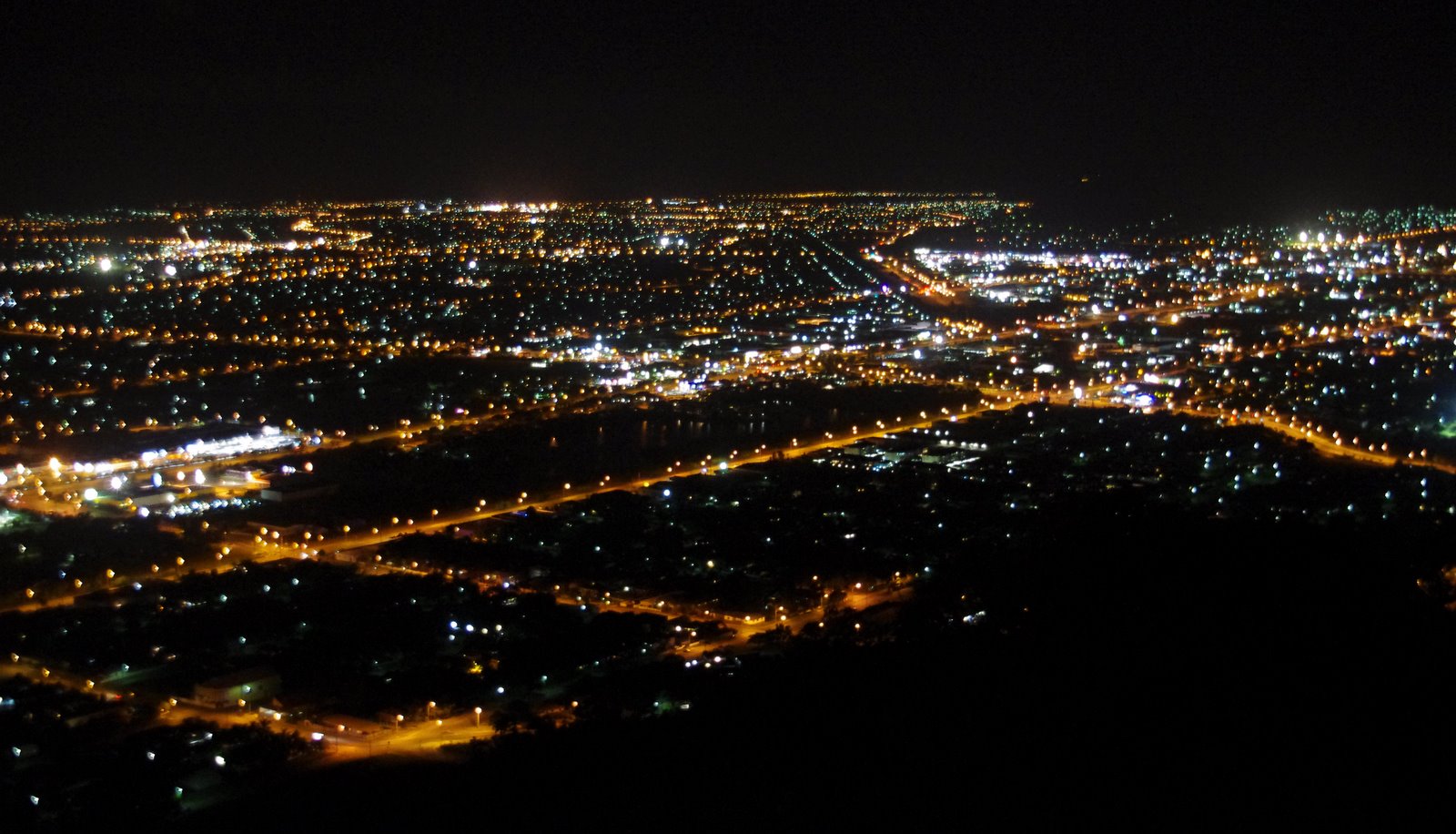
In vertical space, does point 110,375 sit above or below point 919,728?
below

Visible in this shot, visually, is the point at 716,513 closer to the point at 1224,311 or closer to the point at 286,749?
the point at 286,749

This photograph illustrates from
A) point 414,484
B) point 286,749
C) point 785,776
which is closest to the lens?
point 785,776

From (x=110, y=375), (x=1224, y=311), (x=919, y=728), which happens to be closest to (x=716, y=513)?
(x=919, y=728)

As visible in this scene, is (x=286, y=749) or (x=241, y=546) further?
(x=241, y=546)

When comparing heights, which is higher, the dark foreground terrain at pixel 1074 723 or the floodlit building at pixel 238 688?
the dark foreground terrain at pixel 1074 723

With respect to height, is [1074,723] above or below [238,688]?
above

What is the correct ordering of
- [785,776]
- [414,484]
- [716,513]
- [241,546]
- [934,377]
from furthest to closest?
[934,377], [414,484], [716,513], [241,546], [785,776]

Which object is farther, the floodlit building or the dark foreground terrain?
the floodlit building

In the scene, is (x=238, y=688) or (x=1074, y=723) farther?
(x=238, y=688)

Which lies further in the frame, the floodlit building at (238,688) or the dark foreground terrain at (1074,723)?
the floodlit building at (238,688)

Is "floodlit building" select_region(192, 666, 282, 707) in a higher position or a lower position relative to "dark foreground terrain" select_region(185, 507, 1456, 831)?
lower
